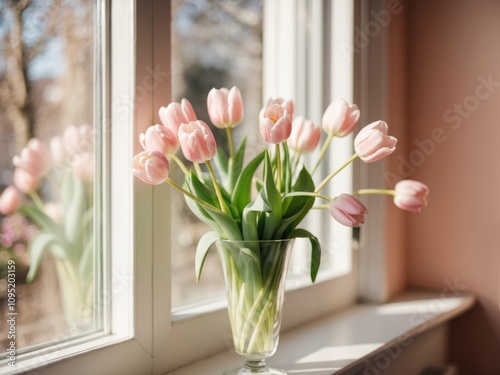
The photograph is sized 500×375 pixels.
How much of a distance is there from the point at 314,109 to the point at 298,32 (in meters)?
0.20

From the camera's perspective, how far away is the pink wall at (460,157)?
5.20 ft

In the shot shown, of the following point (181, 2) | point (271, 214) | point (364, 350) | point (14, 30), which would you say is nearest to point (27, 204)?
point (14, 30)

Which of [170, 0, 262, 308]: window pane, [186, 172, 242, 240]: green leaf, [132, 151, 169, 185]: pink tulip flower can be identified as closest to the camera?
[132, 151, 169, 185]: pink tulip flower

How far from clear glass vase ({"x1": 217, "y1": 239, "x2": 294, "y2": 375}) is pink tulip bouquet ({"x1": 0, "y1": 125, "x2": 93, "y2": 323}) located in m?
0.22

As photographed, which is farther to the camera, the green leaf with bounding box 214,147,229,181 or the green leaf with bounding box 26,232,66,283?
the green leaf with bounding box 214,147,229,181

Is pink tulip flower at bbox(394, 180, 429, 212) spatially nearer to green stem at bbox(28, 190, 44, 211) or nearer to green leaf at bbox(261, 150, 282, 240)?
green leaf at bbox(261, 150, 282, 240)

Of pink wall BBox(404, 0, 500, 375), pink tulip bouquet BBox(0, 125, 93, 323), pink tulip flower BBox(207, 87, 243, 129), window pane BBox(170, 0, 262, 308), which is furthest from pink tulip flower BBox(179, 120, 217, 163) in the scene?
pink wall BBox(404, 0, 500, 375)

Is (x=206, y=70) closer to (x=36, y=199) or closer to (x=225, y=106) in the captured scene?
(x=225, y=106)

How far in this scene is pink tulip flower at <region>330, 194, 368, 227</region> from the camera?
86 cm

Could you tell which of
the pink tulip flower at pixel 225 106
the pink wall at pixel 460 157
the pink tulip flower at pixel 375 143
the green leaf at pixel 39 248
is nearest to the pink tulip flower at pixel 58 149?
the green leaf at pixel 39 248

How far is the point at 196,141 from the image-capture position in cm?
82

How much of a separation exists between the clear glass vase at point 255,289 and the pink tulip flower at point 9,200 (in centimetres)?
30

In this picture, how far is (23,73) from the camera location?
848 millimetres

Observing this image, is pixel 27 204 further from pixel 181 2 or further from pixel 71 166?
pixel 181 2
